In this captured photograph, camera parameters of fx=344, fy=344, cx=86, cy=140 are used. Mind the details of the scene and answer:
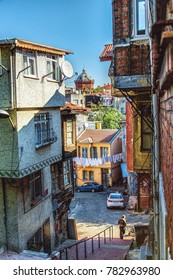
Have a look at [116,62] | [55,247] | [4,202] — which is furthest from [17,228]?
[116,62]

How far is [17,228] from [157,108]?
14.3 ft

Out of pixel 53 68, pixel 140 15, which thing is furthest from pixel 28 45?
pixel 140 15

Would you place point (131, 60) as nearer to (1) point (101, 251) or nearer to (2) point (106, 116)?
(1) point (101, 251)

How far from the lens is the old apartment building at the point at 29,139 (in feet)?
21.6

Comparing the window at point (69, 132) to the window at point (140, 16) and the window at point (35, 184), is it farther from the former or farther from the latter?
the window at point (140, 16)

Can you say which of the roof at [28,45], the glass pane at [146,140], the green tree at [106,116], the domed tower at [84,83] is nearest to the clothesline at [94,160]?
the domed tower at [84,83]

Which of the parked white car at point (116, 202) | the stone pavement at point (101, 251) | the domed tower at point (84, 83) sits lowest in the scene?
the parked white car at point (116, 202)

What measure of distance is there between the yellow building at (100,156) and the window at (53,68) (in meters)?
10.6

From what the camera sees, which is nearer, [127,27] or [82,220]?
[127,27]

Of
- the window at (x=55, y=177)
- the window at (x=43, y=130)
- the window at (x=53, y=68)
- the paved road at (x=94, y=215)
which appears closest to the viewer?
the window at (x=43, y=130)
